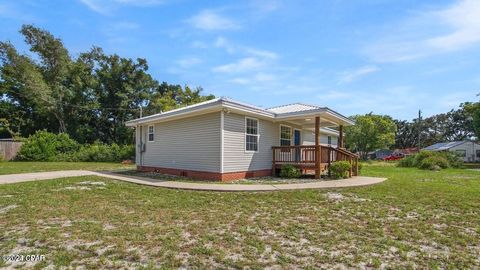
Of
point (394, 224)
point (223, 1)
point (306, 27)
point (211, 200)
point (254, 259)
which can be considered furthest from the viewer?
point (306, 27)

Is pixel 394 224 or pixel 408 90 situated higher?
pixel 408 90

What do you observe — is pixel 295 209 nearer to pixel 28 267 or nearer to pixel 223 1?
pixel 28 267

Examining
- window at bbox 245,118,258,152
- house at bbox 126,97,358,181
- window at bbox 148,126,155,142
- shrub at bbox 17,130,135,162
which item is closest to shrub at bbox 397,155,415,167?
house at bbox 126,97,358,181

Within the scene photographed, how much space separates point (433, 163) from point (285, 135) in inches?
494

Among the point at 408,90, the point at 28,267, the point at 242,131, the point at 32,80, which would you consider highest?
the point at 32,80

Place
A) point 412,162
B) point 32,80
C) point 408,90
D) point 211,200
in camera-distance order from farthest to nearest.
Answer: point 32,80 → point 412,162 → point 408,90 → point 211,200

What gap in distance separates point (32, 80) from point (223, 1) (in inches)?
1087

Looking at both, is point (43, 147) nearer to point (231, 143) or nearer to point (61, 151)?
point (61, 151)

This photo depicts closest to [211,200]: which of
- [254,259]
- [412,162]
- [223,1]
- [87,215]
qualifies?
[87,215]

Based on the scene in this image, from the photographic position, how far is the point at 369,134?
1463 inches

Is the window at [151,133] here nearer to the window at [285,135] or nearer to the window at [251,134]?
the window at [251,134]

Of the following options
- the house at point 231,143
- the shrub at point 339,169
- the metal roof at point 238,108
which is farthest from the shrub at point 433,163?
Answer: the shrub at point 339,169

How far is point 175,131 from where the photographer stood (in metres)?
12.7

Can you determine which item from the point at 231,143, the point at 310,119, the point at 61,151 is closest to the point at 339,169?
the point at 310,119
